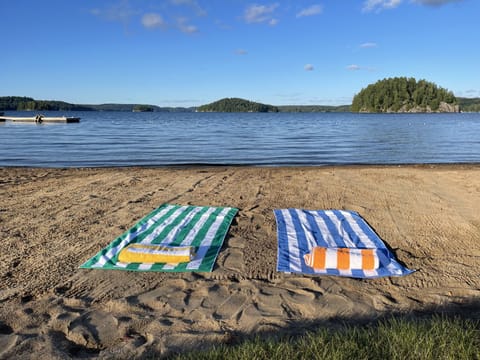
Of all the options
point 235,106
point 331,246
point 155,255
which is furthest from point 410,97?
point 155,255

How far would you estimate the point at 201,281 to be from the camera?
4820mm

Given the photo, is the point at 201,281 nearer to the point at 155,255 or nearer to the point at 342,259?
the point at 155,255

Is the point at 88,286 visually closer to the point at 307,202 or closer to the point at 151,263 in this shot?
the point at 151,263

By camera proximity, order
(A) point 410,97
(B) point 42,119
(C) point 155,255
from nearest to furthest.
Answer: (C) point 155,255
(B) point 42,119
(A) point 410,97

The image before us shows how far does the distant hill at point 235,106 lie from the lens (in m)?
187

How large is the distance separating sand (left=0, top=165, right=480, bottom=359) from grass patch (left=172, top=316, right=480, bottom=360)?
43cm

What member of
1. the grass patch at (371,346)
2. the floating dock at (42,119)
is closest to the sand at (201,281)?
the grass patch at (371,346)

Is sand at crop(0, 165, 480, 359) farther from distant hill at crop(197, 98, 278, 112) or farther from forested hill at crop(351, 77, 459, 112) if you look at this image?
distant hill at crop(197, 98, 278, 112)

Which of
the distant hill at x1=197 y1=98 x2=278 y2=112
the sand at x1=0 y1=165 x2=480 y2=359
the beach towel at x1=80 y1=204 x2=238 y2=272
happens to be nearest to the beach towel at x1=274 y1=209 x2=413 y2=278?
the sand at x1=0 y1=165 x2=480 y2=359

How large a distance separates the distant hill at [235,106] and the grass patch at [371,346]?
183476mm

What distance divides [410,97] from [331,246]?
137 metres

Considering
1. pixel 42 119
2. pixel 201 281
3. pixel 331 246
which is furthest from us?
pixel 42 119

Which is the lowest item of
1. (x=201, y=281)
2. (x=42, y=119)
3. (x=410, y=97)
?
(x=201, y=281)

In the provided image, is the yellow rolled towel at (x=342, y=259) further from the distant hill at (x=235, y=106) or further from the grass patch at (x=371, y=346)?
the distant hill at (x=235, y=106)
